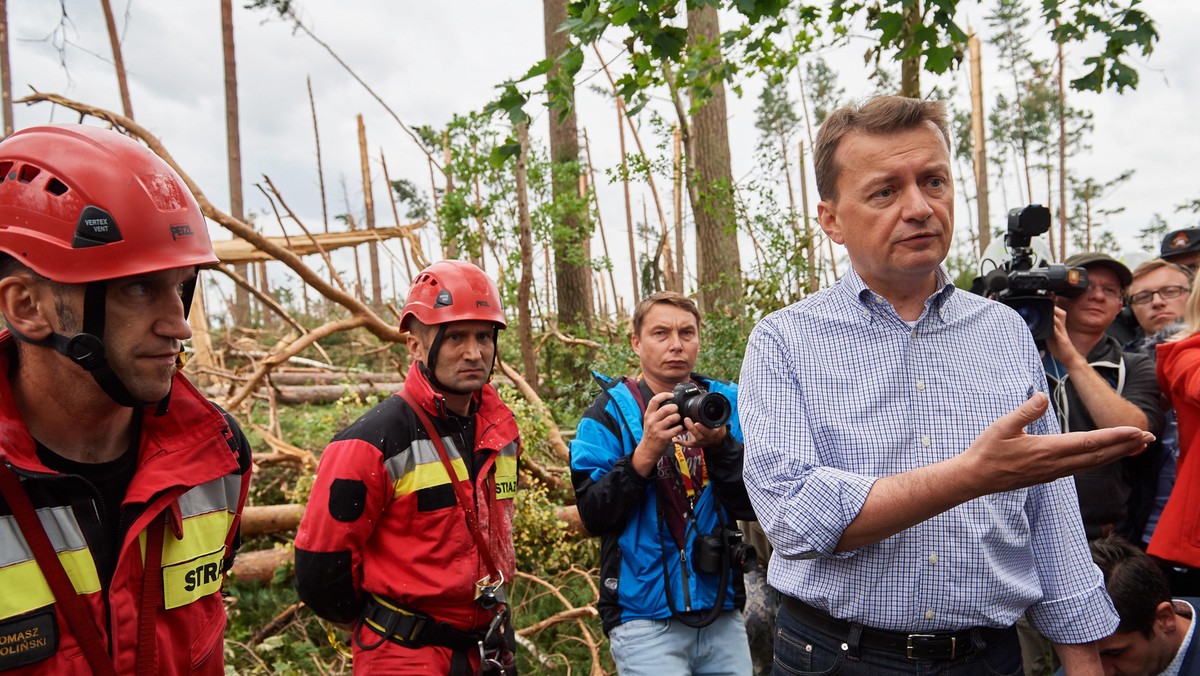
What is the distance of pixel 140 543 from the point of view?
5.54 feet

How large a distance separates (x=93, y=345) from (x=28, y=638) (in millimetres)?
588

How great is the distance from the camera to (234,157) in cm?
1512

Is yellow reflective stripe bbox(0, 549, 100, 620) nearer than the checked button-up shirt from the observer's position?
Yes

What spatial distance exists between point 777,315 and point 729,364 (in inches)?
163

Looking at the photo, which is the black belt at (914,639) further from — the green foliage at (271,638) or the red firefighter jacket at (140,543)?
the green foliage at (271,638)

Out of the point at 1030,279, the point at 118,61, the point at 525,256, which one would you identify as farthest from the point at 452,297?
the point at 118,61

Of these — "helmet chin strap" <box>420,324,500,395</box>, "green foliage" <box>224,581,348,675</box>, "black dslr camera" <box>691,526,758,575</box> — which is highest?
"helmet chin strap" <box>420,324,500,395</box>

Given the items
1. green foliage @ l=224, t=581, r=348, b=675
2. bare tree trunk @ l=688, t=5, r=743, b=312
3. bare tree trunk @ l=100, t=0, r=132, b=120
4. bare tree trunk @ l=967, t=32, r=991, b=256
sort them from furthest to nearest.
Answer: bare tree trunk @ l=967, t=32, r=991, b=256 → bare tree trunk @ l=100, t=0, r=132, b=120 → bare tree trunk @ l=688, t=5, r=743, b=312 → green foliage @ l=224, t=581, r=348, b=675

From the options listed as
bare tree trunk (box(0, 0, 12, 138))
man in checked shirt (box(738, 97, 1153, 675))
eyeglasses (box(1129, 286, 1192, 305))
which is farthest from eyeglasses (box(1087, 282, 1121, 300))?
bare tree trunk (box(0, 0, 12, 138))

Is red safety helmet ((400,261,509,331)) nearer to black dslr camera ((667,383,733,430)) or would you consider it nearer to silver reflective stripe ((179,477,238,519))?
black dslr camera ((667,383,733,430))

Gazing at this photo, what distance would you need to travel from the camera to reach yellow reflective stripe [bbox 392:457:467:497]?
8.89 ft

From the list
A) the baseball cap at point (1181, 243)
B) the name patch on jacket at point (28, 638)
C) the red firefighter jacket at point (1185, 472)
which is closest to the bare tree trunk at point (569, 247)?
the baseball cap at point (1181, 243)

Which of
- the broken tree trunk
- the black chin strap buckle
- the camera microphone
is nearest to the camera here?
the black chin strap buckle

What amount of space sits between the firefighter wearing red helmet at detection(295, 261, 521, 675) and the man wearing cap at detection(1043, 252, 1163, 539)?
7.69ft
